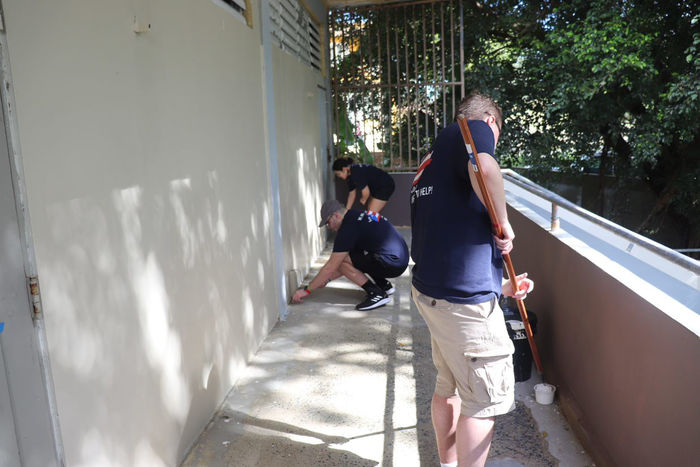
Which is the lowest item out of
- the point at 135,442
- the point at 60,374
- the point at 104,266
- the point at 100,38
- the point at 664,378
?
the point at 135,442

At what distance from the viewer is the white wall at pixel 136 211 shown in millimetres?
1655

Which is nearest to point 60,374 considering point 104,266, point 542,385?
point 104,266

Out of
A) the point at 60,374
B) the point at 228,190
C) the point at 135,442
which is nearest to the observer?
the point at 60,374

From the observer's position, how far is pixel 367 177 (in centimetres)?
669

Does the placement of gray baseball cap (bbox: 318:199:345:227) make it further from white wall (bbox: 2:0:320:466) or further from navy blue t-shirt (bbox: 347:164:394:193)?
navy blue t-shirt (bbox: 347:164:394:193)

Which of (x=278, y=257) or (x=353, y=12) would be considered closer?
(x=278, y=257)

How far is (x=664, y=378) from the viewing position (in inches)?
70.9

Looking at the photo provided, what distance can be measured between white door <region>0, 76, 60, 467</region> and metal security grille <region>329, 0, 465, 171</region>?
21.0ft

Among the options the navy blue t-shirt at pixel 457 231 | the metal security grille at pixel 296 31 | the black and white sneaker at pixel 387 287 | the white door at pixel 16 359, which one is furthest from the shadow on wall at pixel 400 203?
the white door at pixel 16 359

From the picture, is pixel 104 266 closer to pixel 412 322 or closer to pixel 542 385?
pixel 542 385

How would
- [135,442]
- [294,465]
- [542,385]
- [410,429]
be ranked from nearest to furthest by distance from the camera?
[135,442]
[294,465]
[410,429]
[542,385]

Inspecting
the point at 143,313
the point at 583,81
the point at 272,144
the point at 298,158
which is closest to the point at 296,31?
the point at 298,158

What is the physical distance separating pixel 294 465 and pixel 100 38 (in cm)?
191

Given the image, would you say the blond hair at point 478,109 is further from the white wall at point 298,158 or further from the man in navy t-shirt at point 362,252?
the white wall at point 298,158
